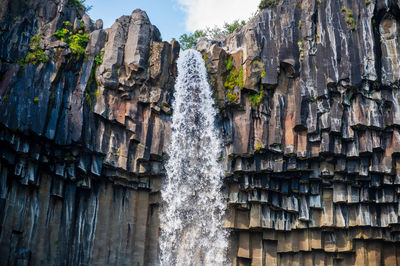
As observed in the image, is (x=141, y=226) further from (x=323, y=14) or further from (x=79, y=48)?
(x=323, y=14)

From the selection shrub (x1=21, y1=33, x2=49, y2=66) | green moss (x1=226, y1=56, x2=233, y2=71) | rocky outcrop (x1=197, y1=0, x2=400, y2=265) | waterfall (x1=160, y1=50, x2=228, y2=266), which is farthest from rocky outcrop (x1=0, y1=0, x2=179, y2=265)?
rocky outcrop (x1=197, y1=0, x2=400, y2=265)

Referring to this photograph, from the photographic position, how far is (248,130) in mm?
16812

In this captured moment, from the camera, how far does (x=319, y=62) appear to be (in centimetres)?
1698

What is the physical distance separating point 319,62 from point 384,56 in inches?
109

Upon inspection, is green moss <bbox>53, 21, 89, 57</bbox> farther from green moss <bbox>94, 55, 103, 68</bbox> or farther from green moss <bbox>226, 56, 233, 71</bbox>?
green moss <bbox>226, 56, 233, 71</bbox>

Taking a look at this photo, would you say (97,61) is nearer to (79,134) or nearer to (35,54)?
(35,54)

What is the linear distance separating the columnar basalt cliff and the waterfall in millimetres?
553

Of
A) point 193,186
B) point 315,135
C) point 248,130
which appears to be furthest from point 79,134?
point 315,135

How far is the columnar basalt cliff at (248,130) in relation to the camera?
15609mm

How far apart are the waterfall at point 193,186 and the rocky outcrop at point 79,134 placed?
0.64 meters

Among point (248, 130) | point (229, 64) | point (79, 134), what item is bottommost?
point (79, 134)

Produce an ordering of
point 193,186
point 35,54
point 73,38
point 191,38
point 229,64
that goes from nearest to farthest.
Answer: point 35,54
point 73,38
point 193,186
point 229,64
point 191,38

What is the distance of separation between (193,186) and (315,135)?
5.86 meters

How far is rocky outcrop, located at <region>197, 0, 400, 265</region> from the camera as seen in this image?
16.4 metres
